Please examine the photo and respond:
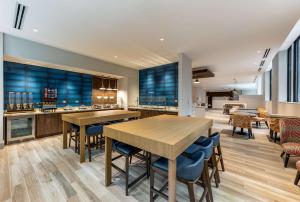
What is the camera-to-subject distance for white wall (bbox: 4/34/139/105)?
3699 millimetres

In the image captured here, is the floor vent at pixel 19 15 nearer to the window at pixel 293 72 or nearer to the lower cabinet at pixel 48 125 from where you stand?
the lower cabinet at pixel 48 125

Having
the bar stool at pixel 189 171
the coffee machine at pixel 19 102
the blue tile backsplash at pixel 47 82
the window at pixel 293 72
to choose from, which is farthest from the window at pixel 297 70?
the coffee machine at pixel 19 102

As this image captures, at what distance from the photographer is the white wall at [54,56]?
3699 mm

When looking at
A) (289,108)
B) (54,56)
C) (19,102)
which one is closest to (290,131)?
(289,108)

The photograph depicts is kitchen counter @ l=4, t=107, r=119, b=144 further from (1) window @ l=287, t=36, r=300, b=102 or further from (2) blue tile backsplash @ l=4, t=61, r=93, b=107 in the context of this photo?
(1) window @ l=287, t=36, r=300, b=102

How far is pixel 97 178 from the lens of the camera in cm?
228

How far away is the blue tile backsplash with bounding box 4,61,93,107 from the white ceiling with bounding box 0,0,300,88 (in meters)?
1.31

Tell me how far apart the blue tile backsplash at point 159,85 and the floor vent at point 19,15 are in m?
5.02

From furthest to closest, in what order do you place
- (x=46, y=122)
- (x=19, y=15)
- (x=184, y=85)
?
1. (x=184, y=85)
2. (x=46, y=122)
3. (x=19, y=15)

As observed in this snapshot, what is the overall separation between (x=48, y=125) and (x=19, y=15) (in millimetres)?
3268

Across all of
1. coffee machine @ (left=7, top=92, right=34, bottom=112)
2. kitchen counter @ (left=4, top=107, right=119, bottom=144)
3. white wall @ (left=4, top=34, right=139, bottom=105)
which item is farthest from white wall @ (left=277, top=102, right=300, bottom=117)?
coffee machine @ (left=7, top=92, right=34, bottom=112)

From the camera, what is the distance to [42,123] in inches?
174

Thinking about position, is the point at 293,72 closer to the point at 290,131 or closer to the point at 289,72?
the point at 289,72

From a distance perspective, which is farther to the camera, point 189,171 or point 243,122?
point 243,122
